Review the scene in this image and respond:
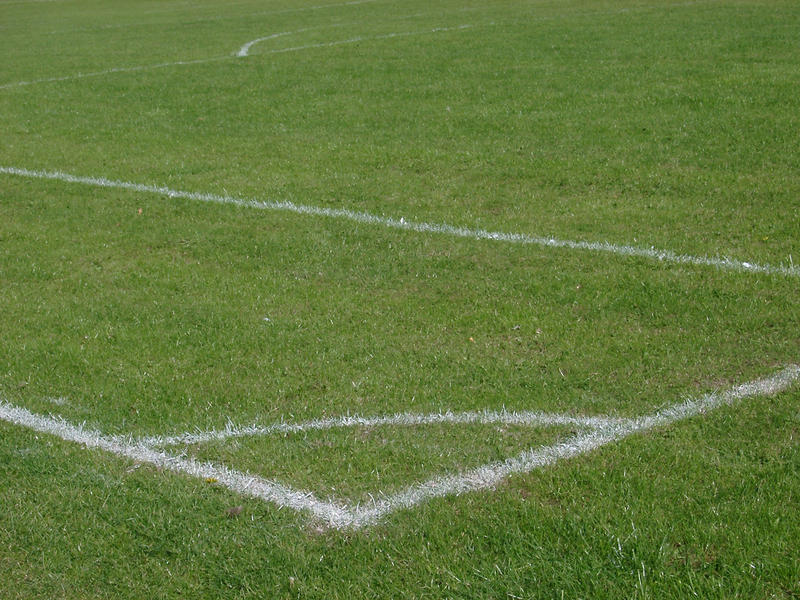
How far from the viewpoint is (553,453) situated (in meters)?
3.99

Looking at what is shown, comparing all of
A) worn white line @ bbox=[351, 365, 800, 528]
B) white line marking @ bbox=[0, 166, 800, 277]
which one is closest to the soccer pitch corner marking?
worn white line @ bbox=[351, 365, 800, 528]

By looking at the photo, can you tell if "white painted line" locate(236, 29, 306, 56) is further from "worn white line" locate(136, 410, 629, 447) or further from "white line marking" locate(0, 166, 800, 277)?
"worn white line" locate(136, 410, 629, 447)

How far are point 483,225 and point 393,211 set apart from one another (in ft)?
2.72

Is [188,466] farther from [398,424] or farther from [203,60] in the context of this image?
[203,60]

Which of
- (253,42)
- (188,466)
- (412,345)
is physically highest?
(188,466)

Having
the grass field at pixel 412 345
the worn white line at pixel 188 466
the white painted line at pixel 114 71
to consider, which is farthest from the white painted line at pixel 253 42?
the worn white line at pixel 188 466

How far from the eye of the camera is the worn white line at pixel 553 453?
146 inches

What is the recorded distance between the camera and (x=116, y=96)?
13.3 meters

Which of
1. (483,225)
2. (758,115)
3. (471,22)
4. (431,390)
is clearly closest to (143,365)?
(431,390)

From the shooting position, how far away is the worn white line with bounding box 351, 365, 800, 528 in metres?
3.72

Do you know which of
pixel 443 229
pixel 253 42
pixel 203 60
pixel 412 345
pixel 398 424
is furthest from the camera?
pixel 253 42

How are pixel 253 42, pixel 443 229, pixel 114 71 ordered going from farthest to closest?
pixel 253 42 < pixel 114 71 < pixel 443 229

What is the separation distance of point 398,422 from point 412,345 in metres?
0.90

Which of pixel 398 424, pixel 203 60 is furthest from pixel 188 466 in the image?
pixel 203 60
